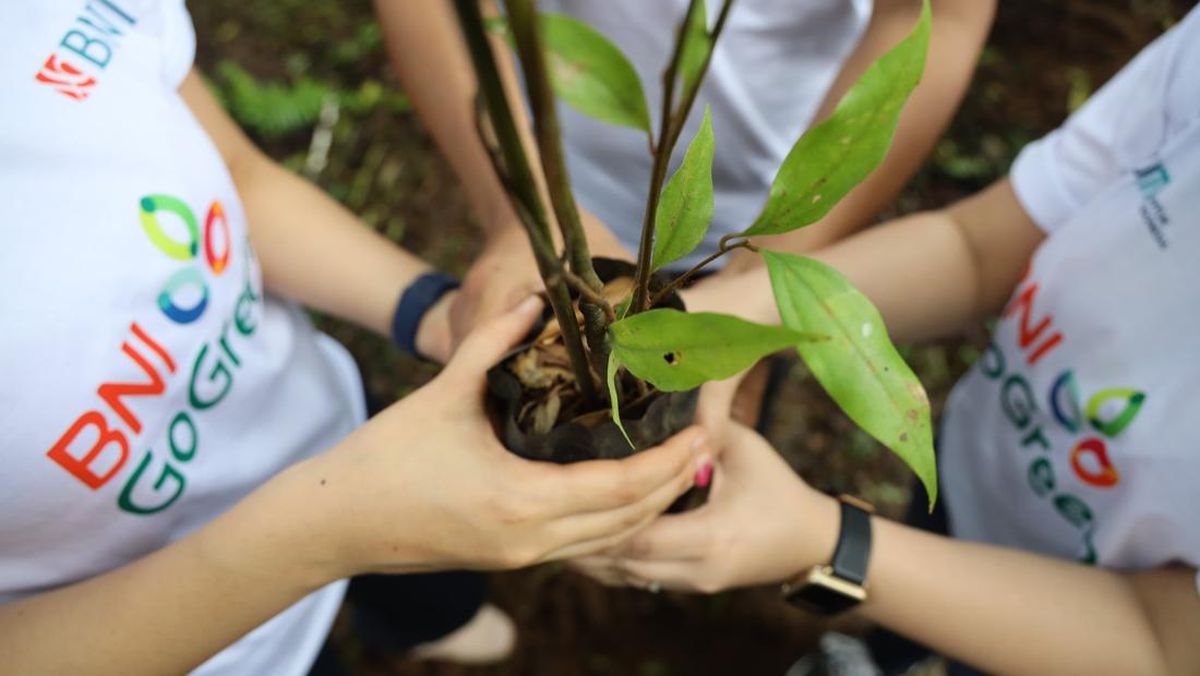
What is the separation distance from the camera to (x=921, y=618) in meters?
0.65

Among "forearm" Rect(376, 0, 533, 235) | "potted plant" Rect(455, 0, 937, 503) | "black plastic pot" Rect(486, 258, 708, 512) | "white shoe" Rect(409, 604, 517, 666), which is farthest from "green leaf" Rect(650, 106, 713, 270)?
"white shoe" Rect(409, 604, 517, 666)

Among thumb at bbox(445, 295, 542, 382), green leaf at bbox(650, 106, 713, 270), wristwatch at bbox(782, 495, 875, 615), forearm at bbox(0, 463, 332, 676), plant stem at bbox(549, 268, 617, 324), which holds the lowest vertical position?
wristwatch at bbox(782, 495, 875, 615)

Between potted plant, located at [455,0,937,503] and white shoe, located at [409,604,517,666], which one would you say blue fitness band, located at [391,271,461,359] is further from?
white shoe, located at [409,604,517,666]

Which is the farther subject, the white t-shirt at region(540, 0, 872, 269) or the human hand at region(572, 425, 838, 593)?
the white t-shirt at region(540, 0, 872, 269)

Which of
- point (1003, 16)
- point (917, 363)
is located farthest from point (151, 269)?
point (1003, 16)

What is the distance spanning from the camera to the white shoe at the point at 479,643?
1215mm

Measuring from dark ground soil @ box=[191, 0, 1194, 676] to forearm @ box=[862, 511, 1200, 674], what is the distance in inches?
26.2

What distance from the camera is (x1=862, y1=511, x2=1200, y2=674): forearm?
590 mm

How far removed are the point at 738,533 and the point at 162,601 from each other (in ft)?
1.36

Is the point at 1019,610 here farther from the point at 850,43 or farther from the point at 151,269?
the point at 151,269

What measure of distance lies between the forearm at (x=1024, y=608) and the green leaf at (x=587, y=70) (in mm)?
522

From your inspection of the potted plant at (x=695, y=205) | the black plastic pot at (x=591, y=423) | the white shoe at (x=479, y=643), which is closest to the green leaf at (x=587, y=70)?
the potted plant at (x=695, y=205)

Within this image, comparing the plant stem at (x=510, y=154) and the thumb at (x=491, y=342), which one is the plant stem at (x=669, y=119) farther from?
the thumb at (x=491, y=342)

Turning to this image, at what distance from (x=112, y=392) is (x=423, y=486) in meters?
0.23
